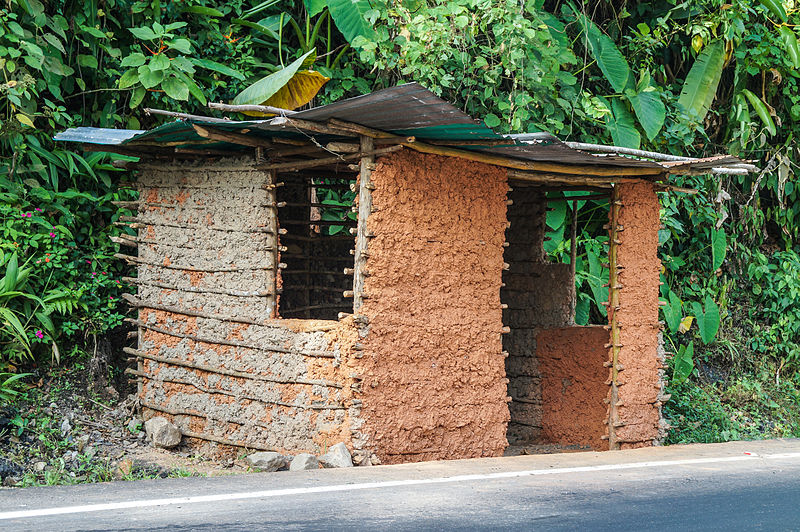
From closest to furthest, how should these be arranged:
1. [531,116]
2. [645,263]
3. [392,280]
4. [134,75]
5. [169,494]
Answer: [169,494]
[392,280]
[645,263]
[134,75]
[531,116]

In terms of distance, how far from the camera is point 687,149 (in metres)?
11.6

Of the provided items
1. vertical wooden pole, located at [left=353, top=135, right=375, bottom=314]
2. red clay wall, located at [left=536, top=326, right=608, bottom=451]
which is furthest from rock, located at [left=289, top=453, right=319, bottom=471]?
red clay wall, located at [left=536, top=326, right=608, bottom=451]

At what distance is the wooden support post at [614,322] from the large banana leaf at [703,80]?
3.77 metres

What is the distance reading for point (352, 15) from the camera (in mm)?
9422

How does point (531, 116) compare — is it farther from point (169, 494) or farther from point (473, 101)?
point (169, 494)

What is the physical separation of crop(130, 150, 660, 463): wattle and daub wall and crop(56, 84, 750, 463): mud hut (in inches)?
0.6

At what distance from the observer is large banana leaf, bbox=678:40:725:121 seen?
36.1 ft

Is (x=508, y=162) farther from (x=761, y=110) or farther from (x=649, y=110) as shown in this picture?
(x=761, y=110)

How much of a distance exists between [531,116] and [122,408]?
554 cm

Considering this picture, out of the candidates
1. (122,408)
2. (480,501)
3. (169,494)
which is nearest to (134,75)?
(122,408)

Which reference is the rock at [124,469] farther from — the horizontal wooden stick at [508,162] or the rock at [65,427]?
the horizontal wooden stick at [508,162]

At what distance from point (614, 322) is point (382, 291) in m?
2.55

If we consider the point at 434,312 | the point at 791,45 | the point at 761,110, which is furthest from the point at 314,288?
the point at 791,45

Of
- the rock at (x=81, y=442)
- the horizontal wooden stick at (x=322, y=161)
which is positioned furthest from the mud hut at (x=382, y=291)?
the rock at (x=81, y=442)
